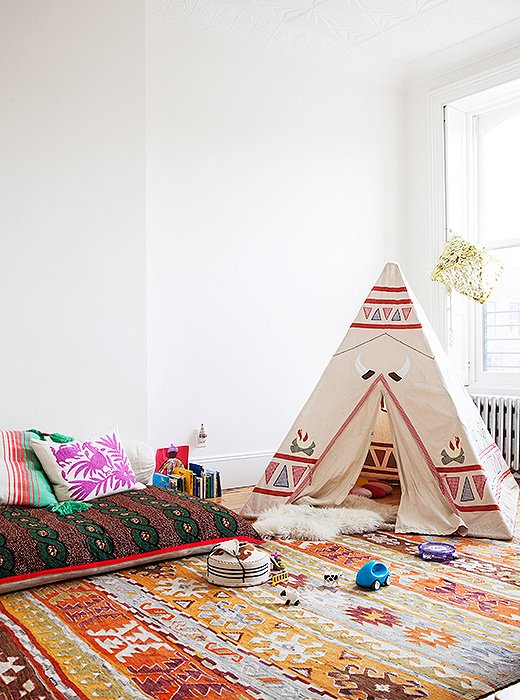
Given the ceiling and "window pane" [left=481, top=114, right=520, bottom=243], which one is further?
"window pane" [left=481, top=114, right=520, bottom=243]

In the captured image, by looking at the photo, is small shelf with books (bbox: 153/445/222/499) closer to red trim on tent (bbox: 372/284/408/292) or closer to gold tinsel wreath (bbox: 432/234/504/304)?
red trim on tent (bbox: 372/284/408/292)

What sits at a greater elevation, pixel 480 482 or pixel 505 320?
pixel 505 320

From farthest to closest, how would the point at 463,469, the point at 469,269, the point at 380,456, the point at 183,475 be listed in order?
the point at 469,269 → the point at 380,456 → the point at 183,475 → the point at 463,469

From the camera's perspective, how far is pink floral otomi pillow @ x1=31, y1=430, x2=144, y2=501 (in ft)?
11.3

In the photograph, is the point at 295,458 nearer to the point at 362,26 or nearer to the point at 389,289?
the point at 389,289

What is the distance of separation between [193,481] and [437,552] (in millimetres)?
1675

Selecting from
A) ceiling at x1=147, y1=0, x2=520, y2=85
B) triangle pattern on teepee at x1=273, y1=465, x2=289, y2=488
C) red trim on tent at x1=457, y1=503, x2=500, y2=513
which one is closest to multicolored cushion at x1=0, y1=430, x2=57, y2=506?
triangle pattern on teepee at x1=273, y1=465, x2=289, y2=488

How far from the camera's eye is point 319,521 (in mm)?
3590

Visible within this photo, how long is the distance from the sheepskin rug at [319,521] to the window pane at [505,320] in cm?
198

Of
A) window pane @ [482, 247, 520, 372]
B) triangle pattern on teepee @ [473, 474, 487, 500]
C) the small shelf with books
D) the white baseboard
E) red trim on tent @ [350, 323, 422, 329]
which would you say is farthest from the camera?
window pane @ [482, 247, 520, 372]

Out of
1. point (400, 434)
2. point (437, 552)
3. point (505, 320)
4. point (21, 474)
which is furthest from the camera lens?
point (505, 320)

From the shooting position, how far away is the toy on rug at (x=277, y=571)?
2.81 m

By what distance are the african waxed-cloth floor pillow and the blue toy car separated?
681 millimetres

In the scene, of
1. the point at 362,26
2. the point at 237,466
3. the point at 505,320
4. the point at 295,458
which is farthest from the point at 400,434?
the point at 362,26
